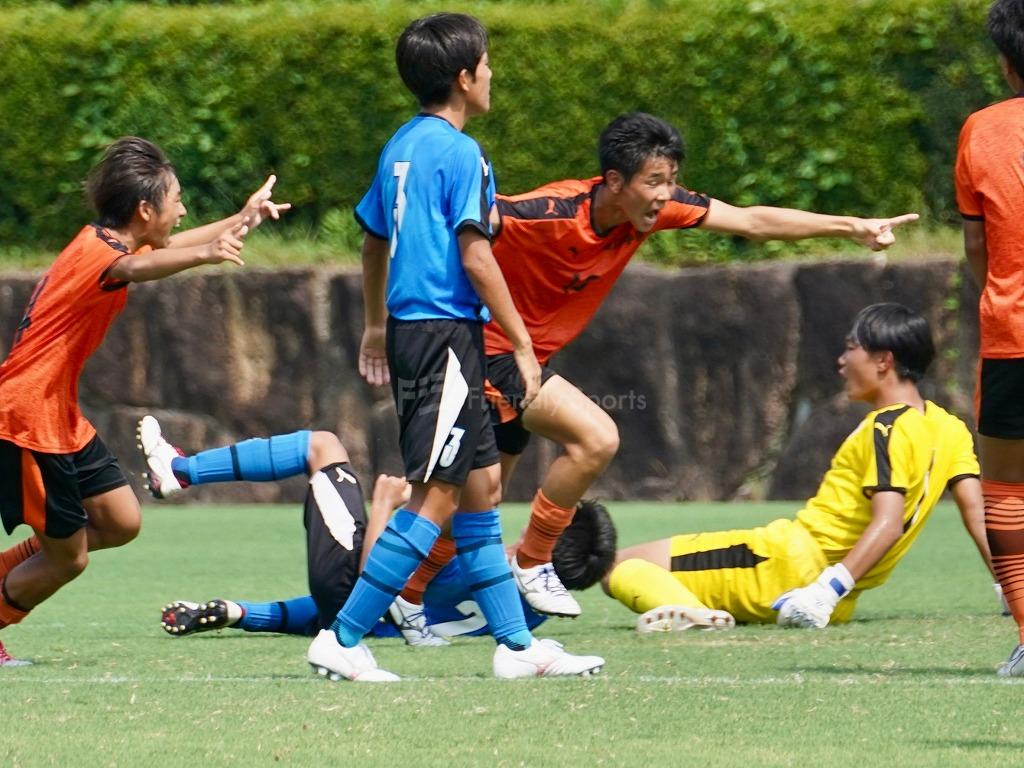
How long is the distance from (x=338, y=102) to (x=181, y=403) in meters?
2.76

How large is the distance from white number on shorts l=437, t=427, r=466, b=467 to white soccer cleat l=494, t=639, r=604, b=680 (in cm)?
56

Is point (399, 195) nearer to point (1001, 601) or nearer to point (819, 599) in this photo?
point (819, 599)

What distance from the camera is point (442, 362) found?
16.0ft

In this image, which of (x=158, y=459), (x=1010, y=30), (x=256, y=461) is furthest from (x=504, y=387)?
(x=1010, y=30)

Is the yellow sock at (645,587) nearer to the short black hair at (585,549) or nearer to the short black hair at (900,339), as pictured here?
the short black hair at (585,549)

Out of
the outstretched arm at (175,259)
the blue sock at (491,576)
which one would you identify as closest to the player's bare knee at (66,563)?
the outstretched arm at (175,259)

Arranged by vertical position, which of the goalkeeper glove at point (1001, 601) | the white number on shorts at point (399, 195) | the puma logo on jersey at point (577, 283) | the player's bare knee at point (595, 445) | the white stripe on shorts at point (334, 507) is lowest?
the goalkeeper glove at point (1001, 601)

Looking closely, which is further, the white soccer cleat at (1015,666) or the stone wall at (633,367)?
the stone wall at (633,367)

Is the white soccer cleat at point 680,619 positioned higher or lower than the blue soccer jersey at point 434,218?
lower

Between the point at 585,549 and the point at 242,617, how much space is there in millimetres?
1308

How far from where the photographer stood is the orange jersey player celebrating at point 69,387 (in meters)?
5.62

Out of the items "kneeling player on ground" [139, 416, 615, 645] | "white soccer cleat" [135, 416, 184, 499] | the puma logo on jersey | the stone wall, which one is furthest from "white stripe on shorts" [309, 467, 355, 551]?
the stone wall

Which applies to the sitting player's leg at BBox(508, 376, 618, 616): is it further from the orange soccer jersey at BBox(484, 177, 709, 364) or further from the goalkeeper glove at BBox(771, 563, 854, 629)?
the goalkeeper glove at BBox(771, 563, 854, 629)

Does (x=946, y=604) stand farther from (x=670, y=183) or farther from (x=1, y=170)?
(x=1, y=170)
